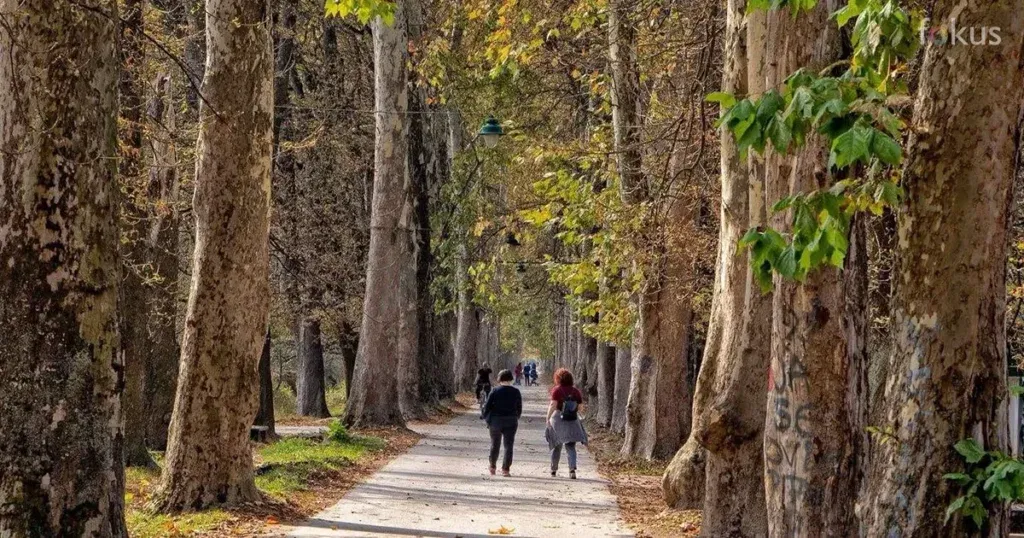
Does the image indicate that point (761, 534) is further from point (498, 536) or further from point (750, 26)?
point (750, 26)

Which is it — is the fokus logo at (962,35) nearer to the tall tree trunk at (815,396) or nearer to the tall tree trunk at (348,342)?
the tall tree trunk at (815,396)

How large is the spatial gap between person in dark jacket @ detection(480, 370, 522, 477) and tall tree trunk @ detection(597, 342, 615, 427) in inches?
514

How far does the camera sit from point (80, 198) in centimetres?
830

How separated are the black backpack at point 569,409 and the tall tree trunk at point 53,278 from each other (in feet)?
39.9

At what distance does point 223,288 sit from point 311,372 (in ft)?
80.9

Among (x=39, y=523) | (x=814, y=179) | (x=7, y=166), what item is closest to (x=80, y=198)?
(x=7, y=166)

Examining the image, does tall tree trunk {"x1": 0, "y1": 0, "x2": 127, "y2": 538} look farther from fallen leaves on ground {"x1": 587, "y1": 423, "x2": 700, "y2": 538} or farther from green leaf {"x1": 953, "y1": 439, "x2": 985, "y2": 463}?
fallen leaves on ground {"x1": 587, "y1": 423, "x2": 700, "y2": 538}

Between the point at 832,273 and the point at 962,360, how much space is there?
6.21 ft

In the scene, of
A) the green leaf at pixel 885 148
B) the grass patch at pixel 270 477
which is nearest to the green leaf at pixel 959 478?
the green leaf at pixel 885 148

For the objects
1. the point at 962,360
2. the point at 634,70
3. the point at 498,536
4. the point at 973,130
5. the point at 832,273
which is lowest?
the point at 498,536

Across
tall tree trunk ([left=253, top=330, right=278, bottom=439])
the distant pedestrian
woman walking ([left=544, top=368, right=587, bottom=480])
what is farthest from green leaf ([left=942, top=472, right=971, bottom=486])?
the distant pedestrian

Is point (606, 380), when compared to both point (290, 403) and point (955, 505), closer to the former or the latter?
point (290, 403)

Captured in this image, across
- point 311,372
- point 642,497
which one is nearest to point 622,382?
point 642,497

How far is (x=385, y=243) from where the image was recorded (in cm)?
2806
